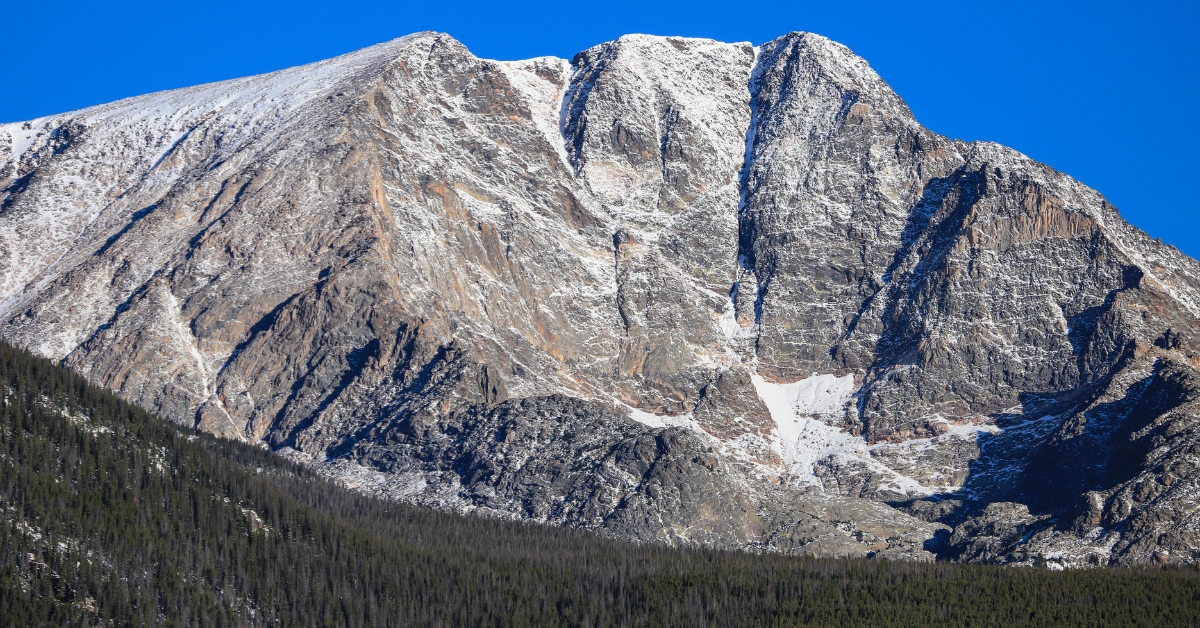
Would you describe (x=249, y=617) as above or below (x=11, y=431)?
below

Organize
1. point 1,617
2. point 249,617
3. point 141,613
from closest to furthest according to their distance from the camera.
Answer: point 1,617 → point 141,613 → point 249,617

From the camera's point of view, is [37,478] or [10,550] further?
[37,478]

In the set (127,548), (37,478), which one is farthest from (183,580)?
(37,478)

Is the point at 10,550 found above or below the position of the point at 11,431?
below

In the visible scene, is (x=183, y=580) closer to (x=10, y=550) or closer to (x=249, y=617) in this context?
(x=249, y=617)

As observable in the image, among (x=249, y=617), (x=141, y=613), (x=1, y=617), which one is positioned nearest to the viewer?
(x=1, y=617)

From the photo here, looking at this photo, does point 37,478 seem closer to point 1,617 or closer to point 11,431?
point 11,431

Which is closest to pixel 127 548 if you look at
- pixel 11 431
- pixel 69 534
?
pixel 69 534

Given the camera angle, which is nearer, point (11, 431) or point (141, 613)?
point (141, 613)
